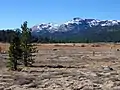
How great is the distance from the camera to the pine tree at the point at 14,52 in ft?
163

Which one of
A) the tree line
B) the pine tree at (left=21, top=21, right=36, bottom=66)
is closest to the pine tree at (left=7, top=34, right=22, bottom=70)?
the tree line

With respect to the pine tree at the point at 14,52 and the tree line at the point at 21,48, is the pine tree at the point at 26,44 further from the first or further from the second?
the pine tree at the point at 14,52

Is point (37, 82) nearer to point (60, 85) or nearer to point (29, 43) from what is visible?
point (60, 85)

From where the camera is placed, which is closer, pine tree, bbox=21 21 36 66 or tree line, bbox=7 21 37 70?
tree line, bbox=7 21 37 70

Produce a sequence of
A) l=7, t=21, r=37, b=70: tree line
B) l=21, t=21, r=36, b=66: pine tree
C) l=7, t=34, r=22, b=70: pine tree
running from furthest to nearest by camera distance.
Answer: l=21, t=21, r=36, b=66: pine tree, l=7, t=21, r=37, b=70: tree line, l=7, t=34, r=22, b=70: pine tree

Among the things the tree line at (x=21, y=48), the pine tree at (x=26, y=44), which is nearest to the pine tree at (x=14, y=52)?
the tree line at (x=21, y=48)

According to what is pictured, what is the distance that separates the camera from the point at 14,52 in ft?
167

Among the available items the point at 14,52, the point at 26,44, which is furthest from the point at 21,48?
the point at 14,52

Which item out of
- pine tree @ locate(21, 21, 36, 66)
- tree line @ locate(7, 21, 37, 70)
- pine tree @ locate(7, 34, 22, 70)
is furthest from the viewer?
pine tree @ locate(21, 21, 36, 66)

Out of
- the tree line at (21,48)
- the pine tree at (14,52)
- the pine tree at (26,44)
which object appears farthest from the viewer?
the pine tree at (26,44)

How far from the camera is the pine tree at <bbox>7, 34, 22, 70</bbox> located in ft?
163

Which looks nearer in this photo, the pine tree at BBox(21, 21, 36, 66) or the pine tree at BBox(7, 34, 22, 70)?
the pine tree at BBox(7, 34, 22, 70)

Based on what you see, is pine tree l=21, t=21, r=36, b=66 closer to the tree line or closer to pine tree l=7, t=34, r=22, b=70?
the tree line

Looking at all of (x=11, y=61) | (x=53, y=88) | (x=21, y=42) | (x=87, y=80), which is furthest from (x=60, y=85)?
(x=21, y=42)
